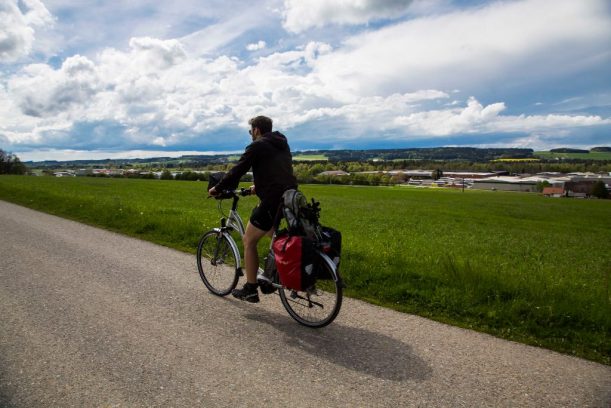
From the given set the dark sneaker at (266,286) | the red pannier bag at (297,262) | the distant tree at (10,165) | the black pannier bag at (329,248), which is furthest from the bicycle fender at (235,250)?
the distant tree at (10,165)

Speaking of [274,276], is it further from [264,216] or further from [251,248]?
[264,216]

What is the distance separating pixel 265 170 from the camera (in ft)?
17.6

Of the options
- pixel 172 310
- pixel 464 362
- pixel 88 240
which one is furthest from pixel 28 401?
pixel 88 240

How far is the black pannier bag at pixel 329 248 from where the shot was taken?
16.0ft

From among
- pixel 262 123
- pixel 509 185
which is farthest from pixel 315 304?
pixel 509 185

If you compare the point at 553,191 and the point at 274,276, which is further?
the point at 553,191

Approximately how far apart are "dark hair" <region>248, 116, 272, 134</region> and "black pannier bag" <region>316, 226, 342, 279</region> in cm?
147

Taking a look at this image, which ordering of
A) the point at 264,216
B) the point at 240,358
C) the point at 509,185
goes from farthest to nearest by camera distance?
the point at 509,185
the point at 264,216
the point at 240,358

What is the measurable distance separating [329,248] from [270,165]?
4.25 ft

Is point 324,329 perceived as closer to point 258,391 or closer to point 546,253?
point 258,391

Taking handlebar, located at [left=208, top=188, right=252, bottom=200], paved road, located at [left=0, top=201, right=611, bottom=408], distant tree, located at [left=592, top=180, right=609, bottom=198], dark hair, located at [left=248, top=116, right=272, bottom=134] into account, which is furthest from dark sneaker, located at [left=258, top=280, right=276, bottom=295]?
distant tree, located at [left=592, top=180, right=609, bottom=198]

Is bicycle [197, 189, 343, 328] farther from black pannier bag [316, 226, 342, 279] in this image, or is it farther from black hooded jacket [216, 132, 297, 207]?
black hooded jacket [216, 132, 297, 207]

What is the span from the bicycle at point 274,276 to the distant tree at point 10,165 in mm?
108599

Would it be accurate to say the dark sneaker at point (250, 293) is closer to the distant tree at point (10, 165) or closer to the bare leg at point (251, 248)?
the bare leg at point (251, 248)
